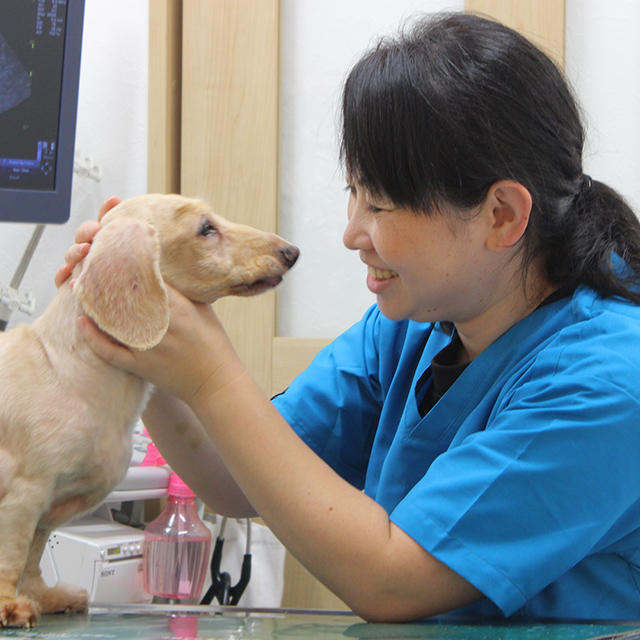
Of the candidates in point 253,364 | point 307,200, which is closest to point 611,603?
point 253,364

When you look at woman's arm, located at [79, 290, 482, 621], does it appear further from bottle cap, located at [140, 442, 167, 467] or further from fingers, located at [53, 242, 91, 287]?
bottle cap, located at [140, 442, 167, 467]

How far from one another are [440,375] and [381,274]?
0.47 feet

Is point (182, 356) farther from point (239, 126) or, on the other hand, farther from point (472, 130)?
point (239, 126)

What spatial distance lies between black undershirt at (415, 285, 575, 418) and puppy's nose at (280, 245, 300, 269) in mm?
208

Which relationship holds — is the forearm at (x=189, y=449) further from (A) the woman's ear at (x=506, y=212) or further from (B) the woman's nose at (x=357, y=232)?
(A) the woman's ear at (x=506, y=212)

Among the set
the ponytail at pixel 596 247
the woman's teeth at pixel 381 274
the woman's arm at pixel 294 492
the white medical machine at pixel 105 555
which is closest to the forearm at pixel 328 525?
the woman's arm at pixel 294 492

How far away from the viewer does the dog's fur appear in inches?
25.7

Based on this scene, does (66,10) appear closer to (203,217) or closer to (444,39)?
(203,217)

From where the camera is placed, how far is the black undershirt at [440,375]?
796mm

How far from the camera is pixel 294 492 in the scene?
0.63 meters

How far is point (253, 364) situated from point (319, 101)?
25.1 inches

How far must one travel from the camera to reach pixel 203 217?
83cm

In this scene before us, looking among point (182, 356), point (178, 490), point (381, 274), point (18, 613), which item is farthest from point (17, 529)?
point (178, 490)

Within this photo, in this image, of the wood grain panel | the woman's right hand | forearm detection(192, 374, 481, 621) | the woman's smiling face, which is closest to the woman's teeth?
the woman's smiling face
